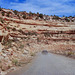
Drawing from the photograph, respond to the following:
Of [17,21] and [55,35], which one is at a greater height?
[17,21]

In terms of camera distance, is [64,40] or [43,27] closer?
[64,40]

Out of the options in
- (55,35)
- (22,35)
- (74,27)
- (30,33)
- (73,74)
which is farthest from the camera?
(74,27)

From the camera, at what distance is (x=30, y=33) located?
110ft

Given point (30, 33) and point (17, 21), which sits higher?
point (17, 21)

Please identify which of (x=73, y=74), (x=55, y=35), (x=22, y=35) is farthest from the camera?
(x=55, y=35)

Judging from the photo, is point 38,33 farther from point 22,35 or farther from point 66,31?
point 66,31

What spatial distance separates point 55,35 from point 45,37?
3.94 meters

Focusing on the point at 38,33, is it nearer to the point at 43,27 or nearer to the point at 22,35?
the point at 43,27

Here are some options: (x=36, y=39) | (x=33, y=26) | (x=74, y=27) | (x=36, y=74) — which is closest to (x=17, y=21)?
(x=33, y=26)

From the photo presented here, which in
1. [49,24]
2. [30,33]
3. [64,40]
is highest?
[49,24]

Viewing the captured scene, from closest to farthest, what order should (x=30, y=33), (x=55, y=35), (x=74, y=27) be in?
(x=30, y=33)
(x=55, y=35)
(x=74, y=27)

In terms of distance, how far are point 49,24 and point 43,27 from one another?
255 cm

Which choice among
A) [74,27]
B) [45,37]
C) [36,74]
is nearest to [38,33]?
[45,37]

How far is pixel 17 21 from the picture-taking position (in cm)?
3459
